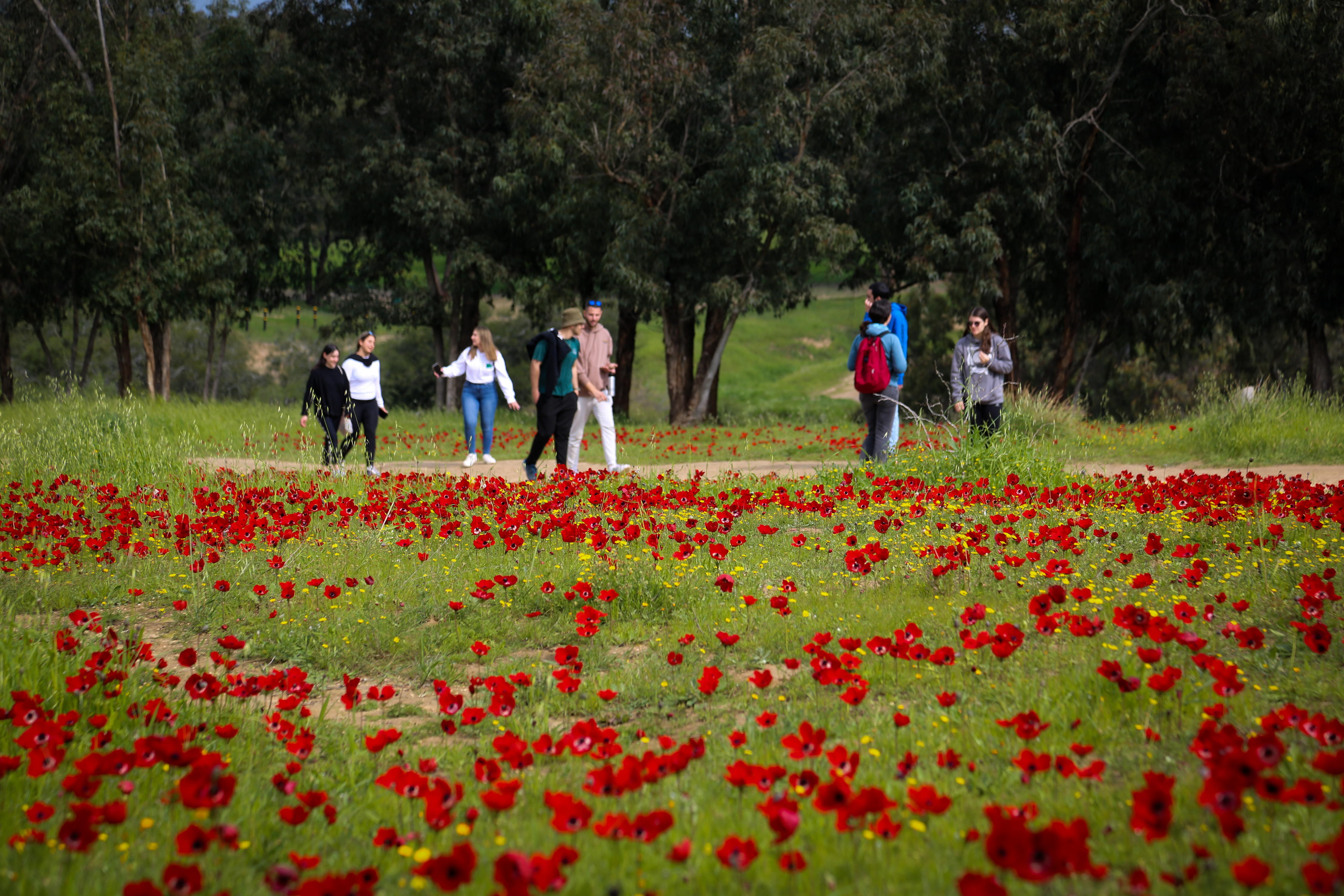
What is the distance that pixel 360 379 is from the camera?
11164 mm

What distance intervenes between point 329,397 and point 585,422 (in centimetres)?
282

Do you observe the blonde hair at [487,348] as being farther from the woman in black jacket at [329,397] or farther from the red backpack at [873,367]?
the red backpack at [873,367]

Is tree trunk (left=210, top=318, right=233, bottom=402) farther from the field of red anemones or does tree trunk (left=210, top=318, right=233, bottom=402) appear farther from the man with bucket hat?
the field of red anemones

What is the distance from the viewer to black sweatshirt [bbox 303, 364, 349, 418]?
1046 cm

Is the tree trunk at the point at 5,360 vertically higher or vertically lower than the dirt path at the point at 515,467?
higher

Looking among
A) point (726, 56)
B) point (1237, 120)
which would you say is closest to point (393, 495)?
point (726, 56)

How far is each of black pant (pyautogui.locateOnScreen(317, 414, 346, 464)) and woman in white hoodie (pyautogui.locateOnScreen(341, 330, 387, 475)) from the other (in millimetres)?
363

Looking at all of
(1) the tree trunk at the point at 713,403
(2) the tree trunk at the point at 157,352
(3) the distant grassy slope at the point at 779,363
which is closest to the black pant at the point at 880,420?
(1) the tree trunk at the point at 713,403

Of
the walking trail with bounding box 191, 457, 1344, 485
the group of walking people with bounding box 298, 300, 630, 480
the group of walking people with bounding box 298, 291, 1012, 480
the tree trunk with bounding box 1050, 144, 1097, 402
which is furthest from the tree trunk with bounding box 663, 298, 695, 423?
the group of walking people with bounding box 298, 291, 1012, 480

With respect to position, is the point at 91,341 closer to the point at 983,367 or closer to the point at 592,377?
the point at 592,377

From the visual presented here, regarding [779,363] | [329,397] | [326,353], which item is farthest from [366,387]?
[779,363]

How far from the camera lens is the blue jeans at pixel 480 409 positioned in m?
12.7

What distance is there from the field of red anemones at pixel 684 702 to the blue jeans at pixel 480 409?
6019 millimetres

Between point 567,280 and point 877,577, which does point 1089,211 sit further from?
point 877,577
